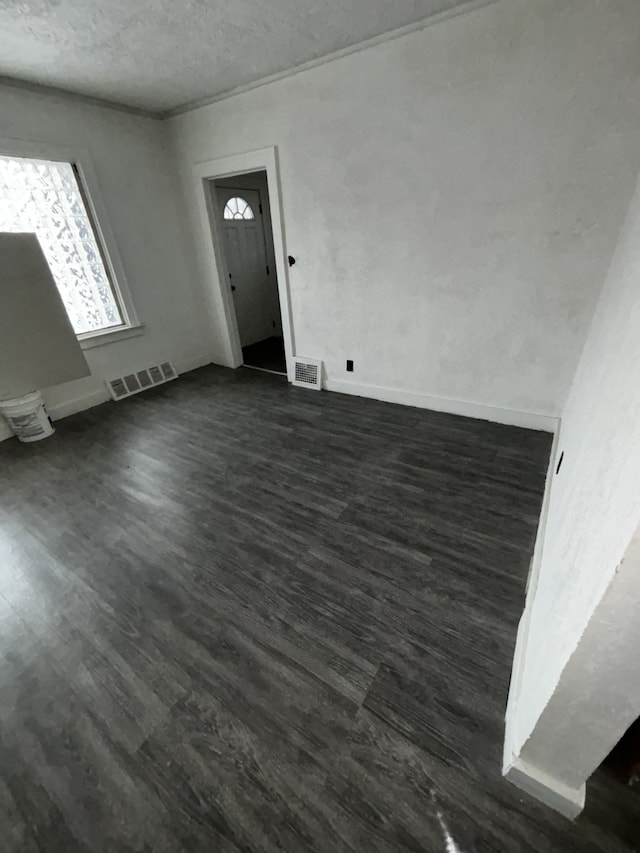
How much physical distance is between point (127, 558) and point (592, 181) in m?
3.36

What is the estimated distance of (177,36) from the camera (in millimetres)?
2146

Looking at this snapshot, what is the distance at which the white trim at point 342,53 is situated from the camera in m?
2.03

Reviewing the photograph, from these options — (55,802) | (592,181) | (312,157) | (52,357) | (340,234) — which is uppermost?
(312,157)

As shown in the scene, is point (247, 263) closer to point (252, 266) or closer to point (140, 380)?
point (252, 266)

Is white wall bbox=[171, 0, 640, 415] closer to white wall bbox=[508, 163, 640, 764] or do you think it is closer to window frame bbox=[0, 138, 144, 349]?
window frame bbox=[0, 138, 144, 349]

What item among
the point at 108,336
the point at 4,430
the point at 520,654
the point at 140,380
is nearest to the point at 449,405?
the point at 520,654

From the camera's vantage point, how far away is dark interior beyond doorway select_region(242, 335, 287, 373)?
4371mm

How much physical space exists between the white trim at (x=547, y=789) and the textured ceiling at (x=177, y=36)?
11.2 ft

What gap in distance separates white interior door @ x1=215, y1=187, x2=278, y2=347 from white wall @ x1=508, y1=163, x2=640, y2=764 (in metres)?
4.28

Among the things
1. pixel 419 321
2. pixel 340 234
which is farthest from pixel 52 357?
pixel 419 321

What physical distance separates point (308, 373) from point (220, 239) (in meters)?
1.81

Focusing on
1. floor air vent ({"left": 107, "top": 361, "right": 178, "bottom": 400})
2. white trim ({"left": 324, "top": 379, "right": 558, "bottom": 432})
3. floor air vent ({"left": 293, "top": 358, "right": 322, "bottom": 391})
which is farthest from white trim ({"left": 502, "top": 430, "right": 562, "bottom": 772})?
floor air vent ({"left": 107, "top": 361, "right": 178, "bottom": 400})

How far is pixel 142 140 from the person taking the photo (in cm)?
343

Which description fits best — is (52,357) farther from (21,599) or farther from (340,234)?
(340,234)
